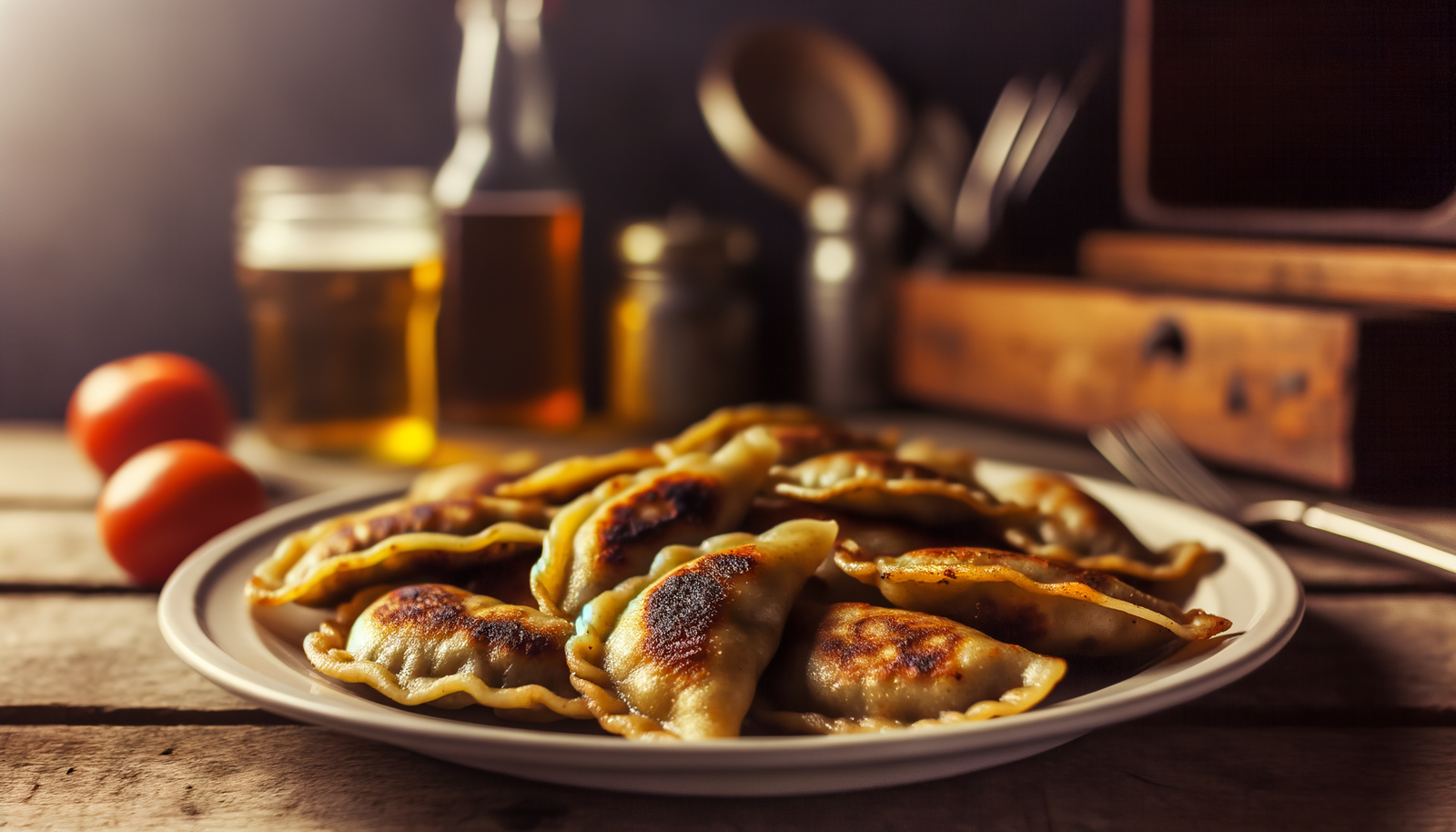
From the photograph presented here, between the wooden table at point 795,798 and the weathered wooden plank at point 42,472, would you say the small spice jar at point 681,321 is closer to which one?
the weathered wooden plank at point 42,472

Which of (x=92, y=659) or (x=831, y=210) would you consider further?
(x=831, y=210)

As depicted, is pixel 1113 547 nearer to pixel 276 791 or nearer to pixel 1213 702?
pixel 1213 702

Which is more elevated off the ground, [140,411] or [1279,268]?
[1279,268]

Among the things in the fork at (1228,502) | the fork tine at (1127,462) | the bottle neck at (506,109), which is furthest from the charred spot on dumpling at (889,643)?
the bottle neck at (506,109)

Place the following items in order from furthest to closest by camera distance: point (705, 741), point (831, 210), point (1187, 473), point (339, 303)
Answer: point (831, 210), point (339, 303), point (1187, 473), point (705, 741)

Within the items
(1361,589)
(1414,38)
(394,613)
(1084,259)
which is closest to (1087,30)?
(1084,259)

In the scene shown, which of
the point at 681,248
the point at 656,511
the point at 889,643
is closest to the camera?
the point at 889,643

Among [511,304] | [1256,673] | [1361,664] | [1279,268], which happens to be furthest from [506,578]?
[1279,268]

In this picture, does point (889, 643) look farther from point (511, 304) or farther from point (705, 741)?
point (511, 304)
